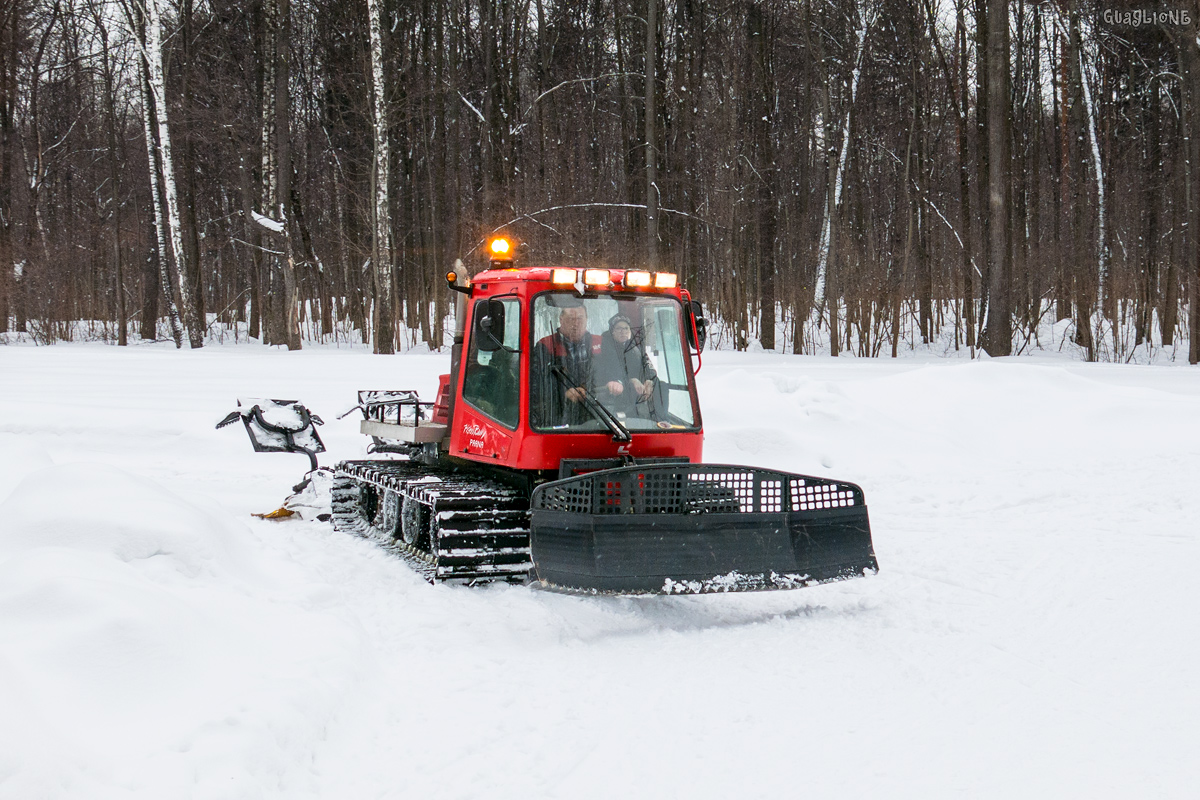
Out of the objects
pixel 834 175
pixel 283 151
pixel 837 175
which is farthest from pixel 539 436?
pixel 837 175

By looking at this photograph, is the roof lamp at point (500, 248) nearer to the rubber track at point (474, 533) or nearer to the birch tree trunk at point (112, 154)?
the rubber track at point (474, 533)

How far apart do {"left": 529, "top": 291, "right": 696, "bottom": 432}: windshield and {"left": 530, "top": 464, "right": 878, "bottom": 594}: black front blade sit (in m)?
0.84

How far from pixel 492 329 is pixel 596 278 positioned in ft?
2.57

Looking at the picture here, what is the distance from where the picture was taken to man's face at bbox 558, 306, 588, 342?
6.43 m

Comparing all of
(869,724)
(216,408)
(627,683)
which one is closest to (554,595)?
(627,683)

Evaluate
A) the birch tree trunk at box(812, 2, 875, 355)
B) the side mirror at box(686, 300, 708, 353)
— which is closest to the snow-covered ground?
the side mirror at box(686, 300, 708, 353)

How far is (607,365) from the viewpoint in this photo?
6438 mm

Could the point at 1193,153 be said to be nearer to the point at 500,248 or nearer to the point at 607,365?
the point at 500,248

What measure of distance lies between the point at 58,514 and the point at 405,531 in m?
2.61

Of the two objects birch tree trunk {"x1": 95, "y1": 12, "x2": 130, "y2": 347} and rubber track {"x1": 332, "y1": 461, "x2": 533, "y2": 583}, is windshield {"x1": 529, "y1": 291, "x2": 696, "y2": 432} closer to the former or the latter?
rubber track {"x1": 332, "y1": 461, "x2": 533, "y2": 583}

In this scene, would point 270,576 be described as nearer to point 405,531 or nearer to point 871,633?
point 405,531

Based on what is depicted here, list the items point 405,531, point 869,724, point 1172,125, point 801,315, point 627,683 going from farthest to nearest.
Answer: point 1172,125, point 801,315, point 405,531, point 627,683, point 869,724

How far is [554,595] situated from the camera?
598 cm
